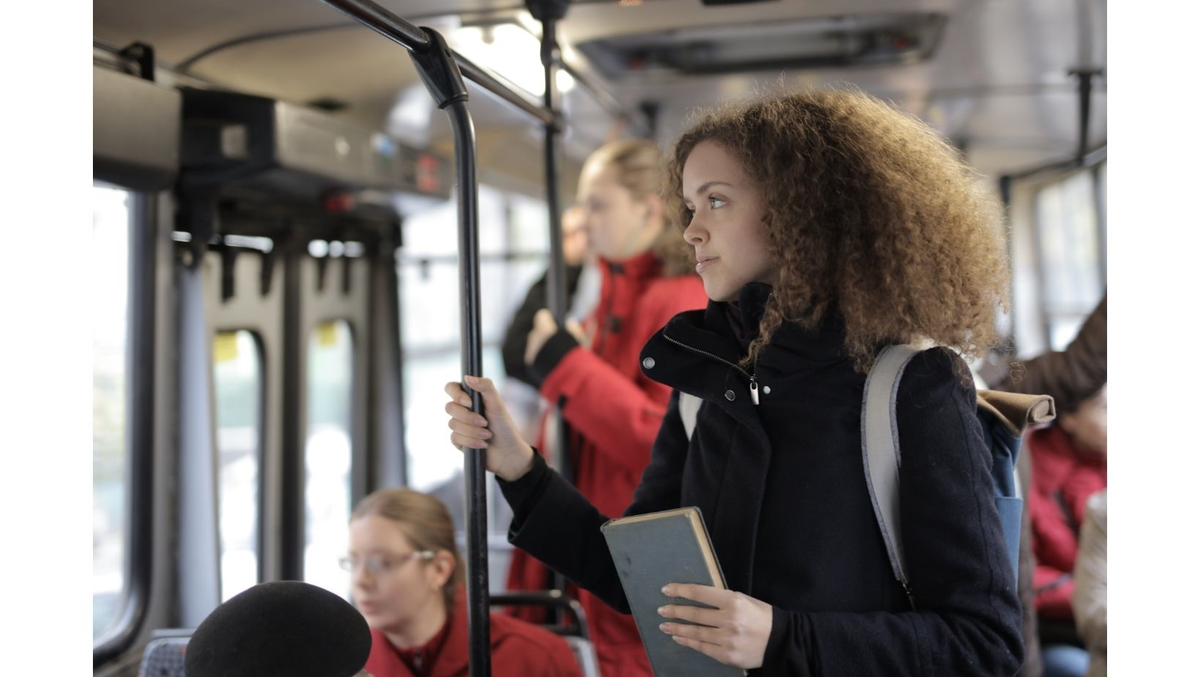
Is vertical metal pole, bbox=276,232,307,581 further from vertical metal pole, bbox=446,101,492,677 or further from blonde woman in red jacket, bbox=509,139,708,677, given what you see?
vertical metal pole, bbox=446,101,492,677

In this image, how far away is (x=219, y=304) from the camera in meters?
3.23

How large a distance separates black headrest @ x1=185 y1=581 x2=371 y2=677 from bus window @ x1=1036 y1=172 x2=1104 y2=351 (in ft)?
19.8

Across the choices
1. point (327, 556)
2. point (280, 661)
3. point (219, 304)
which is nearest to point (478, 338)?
point (280, 661)

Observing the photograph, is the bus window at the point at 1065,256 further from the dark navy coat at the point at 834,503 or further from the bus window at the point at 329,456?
the dark navy coat at the point at 834,503

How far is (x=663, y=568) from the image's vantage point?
4.29 feet

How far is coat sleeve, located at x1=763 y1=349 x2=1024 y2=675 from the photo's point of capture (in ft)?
4.05

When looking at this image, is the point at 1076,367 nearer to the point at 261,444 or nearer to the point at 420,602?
the point at 420,602

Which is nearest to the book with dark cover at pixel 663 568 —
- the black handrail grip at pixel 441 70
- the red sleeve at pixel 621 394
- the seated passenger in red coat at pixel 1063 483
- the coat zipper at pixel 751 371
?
the coat zipper at pixel 751 371

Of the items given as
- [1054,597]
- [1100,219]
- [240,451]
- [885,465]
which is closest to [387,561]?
[240,451]

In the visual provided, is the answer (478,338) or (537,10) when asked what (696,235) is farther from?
(537,10)

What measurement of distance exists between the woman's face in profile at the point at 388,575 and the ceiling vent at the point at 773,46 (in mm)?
1603

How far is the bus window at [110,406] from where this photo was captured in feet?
9.45

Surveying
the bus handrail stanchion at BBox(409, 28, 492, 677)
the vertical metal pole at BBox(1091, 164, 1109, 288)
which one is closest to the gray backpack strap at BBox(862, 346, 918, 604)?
the bus handrail stanchion at BBox(409, 28, 492, 677)
